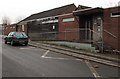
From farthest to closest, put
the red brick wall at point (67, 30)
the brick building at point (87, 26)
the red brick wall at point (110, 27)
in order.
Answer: the red brick wall at point (67, 30), the brick building at point (87, 26), the red brick wall at point (110, 27)

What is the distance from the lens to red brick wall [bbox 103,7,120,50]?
58.0 feet

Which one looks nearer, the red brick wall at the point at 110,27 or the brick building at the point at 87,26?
the red brick wall at the point at 110,27

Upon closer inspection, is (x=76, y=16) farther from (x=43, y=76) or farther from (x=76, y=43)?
(x=43, y=76)

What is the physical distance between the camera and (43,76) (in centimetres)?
809

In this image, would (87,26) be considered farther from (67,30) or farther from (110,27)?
(110,27)

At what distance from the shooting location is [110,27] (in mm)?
18484

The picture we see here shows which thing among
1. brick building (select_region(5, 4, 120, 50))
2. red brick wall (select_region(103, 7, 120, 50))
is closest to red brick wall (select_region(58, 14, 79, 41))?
brick building (select_region(5, 4, 120, 50))

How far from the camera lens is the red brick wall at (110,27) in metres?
17.7

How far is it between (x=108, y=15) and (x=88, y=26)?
409 centimetres

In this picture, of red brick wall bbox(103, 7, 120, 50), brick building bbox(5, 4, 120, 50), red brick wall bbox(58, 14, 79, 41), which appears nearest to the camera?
red brick wall bbox(103, 7, 120, 50)

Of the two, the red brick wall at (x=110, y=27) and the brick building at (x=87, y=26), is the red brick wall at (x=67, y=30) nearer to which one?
the brick building at (x=87, y=26)

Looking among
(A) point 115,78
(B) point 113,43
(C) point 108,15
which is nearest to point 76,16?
(C) point 108,15

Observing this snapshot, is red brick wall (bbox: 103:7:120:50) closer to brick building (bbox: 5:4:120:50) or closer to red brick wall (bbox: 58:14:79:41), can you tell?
brick building (bbox: 5:4:120:50)

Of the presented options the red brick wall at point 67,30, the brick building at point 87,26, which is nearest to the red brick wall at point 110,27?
the brick building at point 87,26
